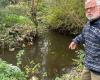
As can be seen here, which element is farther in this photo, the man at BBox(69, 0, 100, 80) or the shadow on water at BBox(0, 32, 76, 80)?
the shadow on water at BBox(0, 32, 76, 80)

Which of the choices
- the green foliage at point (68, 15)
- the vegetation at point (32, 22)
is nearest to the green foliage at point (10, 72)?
the vegetation at point (32, 22)

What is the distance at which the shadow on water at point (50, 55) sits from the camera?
40.3ft

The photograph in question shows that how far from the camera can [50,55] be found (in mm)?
14219

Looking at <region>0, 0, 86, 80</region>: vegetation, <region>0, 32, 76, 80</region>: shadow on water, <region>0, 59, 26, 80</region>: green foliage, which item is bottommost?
<region>0, 32, 76, 80</region>: shadow on water

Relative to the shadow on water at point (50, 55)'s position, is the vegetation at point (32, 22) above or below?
above

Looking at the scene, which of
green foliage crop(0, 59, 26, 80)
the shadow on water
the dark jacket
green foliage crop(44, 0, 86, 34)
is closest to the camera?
the dark jacket

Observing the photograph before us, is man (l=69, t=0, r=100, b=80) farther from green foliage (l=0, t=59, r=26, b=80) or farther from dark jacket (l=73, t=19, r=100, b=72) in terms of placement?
green foliage (l=0, t=59, r=26, b=80)

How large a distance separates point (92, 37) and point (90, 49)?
176 mm

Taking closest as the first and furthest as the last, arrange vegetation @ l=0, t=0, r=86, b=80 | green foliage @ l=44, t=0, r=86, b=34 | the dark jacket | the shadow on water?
the dark jacket → the shadow on water → vegetation @ l=0, t=0, r=86, b=80 → green foliage @ l=44, t=0, r=86, b=34

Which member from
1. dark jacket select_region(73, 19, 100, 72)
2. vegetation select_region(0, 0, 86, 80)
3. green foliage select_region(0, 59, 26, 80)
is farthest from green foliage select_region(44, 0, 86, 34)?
dark jacket select_region(73, 19, 100, 72)

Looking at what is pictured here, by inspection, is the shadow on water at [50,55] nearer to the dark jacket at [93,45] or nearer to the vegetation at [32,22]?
the vegetation at [32,22]

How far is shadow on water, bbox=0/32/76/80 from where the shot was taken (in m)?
12.3

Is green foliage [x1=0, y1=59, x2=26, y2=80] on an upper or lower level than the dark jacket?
lower

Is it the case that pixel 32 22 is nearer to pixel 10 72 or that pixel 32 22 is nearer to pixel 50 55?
pixel 50 55
